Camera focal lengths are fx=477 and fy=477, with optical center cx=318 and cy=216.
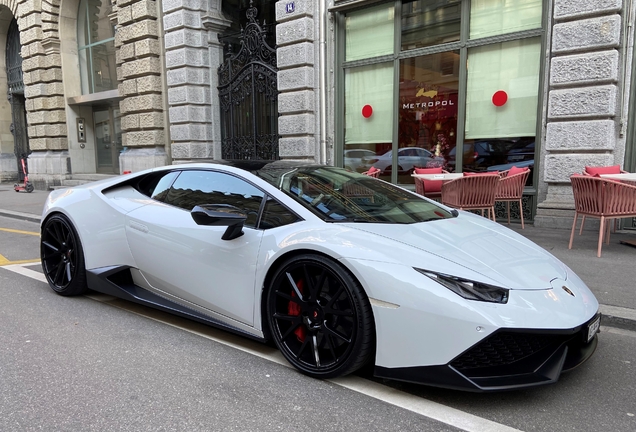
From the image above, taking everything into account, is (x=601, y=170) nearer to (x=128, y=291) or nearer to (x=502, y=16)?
(x=502, y=16)

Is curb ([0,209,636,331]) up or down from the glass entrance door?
down

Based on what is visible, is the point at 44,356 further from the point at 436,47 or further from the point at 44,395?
the point at 436,47

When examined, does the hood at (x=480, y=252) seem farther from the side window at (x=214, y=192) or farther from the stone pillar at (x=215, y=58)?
the stone pillar at (x=215, y=58)

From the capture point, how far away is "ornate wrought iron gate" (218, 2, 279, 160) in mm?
11094

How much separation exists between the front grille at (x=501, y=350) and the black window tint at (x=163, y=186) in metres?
2.58

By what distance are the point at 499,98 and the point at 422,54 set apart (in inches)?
67.5

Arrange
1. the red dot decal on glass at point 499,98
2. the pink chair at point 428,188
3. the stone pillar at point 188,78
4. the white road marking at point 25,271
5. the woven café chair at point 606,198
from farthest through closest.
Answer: the stone pillar at point 188,78
the red dot decal on glass at point 499,98
the pink chair at point 428,188
the woven café chair at point 606,198
the white road marking at point 25,271

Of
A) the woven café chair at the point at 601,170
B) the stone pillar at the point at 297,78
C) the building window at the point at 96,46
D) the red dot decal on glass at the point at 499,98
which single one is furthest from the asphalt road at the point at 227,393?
the building window at the point at 96,46

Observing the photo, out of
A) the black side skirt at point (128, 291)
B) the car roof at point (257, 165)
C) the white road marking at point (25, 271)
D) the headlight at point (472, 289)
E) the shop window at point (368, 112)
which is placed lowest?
the white road marking at point (25, 271)

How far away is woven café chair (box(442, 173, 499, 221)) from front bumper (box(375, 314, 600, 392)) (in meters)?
4.32

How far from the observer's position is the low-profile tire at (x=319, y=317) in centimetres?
257

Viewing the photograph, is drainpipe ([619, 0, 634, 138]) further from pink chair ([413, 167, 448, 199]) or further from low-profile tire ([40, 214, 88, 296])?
low-profile tire ([40, 214, 88, 296])

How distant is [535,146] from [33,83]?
16.2m

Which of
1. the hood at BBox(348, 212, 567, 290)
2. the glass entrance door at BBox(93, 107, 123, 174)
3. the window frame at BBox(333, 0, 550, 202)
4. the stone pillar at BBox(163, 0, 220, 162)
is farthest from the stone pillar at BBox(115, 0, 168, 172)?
the hood at BBox(348, 212, 567, 290)
